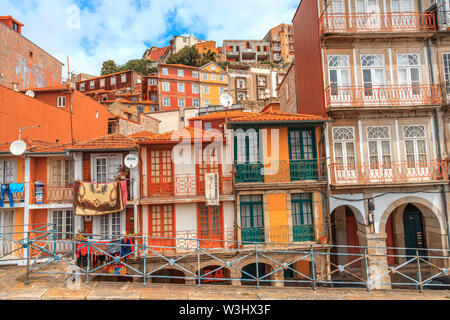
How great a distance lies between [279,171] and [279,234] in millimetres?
3356

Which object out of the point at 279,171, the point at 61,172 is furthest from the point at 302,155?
the point at 61,172

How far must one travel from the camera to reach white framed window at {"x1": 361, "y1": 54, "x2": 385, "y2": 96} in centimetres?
1616

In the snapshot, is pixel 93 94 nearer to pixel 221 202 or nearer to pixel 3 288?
pixel 221 202

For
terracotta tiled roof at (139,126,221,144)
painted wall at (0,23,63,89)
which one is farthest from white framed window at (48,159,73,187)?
painted wall at (0,23,63,89)

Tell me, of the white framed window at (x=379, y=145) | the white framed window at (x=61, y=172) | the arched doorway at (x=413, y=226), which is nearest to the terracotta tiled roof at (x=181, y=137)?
the white framed window at (x=61, y=172)

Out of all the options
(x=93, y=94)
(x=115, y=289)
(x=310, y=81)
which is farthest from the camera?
(x=93, y=94)

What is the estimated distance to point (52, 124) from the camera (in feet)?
74.4

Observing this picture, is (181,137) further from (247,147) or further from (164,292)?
(164,292)

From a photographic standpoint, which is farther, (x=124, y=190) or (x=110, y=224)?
(x=110, y=224)

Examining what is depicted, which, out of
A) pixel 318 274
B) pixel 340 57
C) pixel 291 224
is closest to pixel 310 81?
pixel 340 57

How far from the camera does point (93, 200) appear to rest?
47.5 feet

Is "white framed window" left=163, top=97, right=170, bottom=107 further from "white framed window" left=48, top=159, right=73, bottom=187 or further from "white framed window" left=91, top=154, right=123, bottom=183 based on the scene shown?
"white framed window" left=91, top=154, right=123, bottom=183

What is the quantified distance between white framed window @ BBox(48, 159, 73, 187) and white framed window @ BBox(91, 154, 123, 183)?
1578 millimetres

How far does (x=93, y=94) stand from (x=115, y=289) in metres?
51.8
